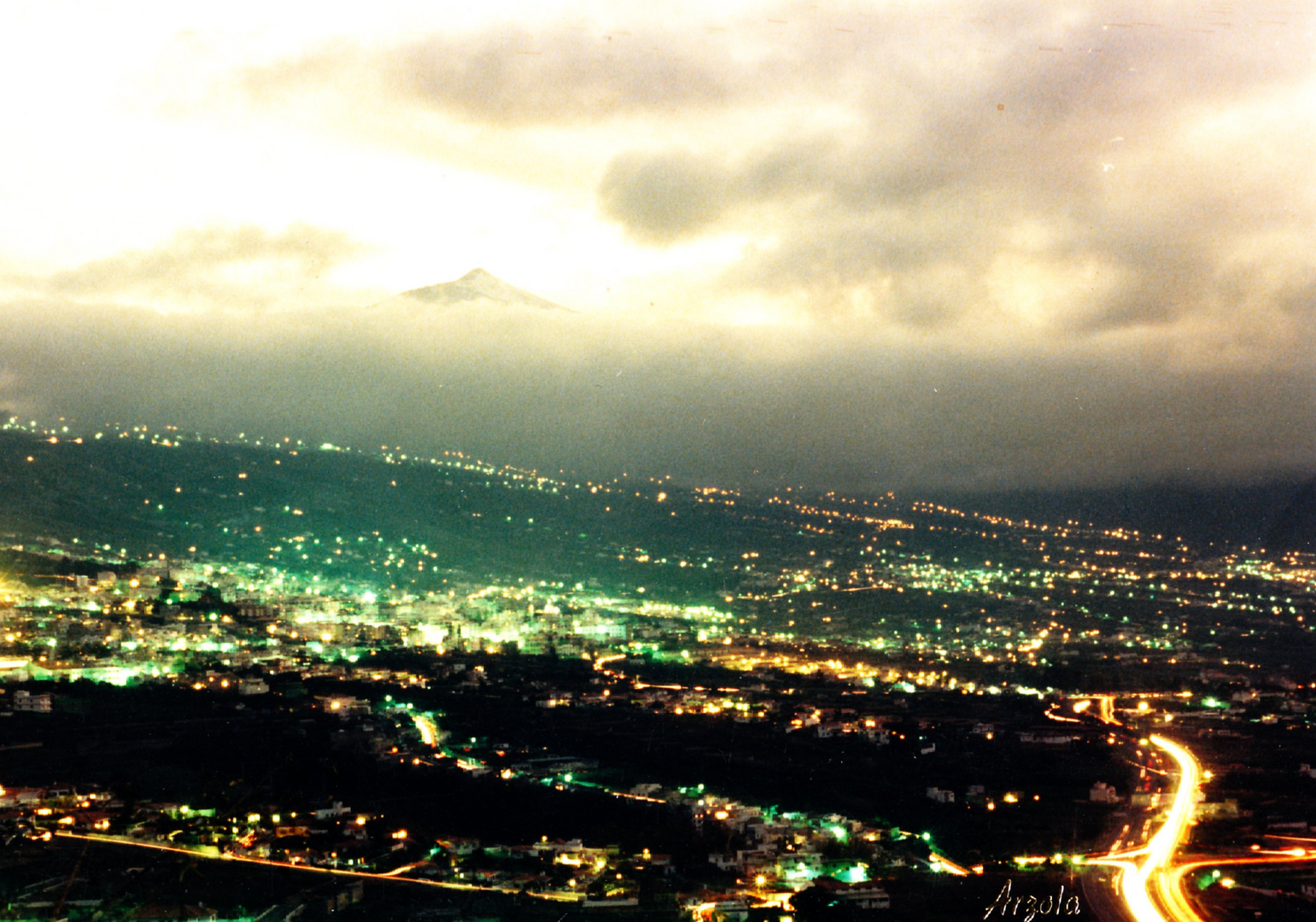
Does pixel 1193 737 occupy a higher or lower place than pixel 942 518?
lower

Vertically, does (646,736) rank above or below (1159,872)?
below

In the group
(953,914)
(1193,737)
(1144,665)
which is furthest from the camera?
(1144,665)

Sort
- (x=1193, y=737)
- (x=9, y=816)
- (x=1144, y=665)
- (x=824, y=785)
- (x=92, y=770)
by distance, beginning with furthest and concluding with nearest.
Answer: (x=1144, y=665)
(x=1193, y=737)
(x=824, y=785)
(x=92, y=770)
(x=9, y=816)

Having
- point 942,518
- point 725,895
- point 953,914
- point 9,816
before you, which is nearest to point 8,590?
point 9,816

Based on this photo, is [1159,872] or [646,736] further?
[646,736]

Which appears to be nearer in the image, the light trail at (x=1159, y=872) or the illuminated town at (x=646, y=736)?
the light trail at (x=1159, y=872)

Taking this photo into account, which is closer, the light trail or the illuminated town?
the light trail

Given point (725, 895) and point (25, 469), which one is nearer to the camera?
point (725, 895)

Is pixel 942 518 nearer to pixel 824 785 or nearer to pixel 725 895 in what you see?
pixel 824 785
